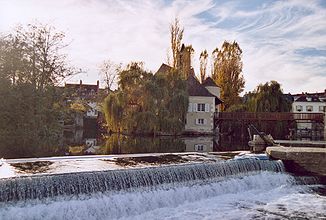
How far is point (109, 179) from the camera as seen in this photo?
9.08 metres

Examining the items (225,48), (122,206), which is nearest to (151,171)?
(122,206)

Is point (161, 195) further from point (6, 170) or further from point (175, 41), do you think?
point (175, 41)

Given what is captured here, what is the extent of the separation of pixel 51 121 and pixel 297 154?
11263 millimetres

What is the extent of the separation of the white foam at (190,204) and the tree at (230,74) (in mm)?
35542

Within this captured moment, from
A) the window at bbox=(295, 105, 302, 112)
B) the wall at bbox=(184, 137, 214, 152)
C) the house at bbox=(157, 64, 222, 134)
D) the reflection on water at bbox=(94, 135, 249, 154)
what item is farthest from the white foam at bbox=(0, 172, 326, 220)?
the window at bbox=(295, 105, 302, 112)

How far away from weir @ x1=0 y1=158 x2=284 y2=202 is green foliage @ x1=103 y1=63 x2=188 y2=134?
19.6 m

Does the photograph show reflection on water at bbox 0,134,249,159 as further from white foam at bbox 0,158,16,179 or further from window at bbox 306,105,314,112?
window at bbox 306,105,314,112

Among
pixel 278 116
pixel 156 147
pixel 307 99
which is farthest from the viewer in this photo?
pixel 307 99

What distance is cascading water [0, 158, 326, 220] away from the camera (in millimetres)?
7789

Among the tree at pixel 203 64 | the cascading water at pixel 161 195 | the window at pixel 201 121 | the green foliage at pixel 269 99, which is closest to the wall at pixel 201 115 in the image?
the window at pixel 201 121

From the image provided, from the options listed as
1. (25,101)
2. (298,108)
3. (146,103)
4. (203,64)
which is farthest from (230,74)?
(25,101)

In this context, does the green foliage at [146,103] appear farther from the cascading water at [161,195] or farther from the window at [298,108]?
the window at [298,108]

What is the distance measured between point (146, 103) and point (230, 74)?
18.2 meters

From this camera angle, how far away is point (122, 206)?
28.0 ft
